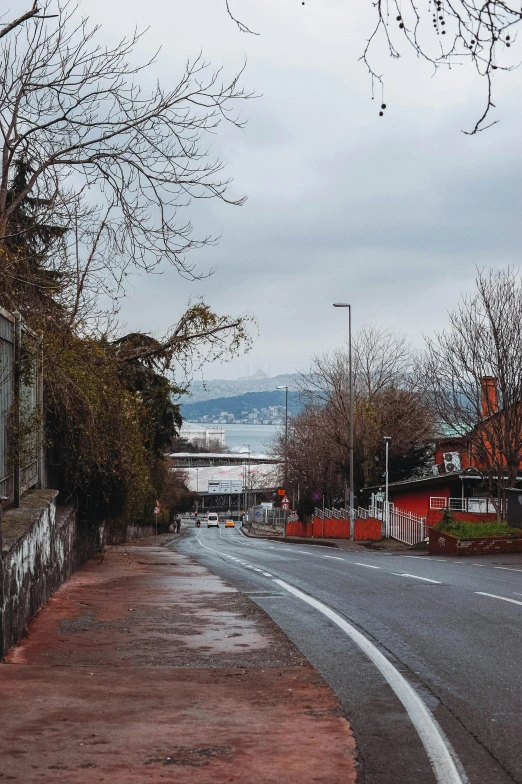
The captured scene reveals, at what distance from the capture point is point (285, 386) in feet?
248

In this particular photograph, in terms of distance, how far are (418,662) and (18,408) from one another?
18.4 feet

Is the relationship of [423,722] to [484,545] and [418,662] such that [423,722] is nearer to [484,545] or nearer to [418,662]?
[418,662]

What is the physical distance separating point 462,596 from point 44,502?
6158mm

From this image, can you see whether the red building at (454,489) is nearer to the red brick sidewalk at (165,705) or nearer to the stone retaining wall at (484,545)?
the stone retaining wall at (484,545)

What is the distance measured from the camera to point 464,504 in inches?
1967

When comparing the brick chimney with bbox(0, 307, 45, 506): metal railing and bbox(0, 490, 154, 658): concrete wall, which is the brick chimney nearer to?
bbox(0, 490, 154, 658): concrete wall

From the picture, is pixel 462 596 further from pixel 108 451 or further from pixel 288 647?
pixel 108 451

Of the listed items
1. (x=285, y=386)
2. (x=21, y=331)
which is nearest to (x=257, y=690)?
(x=21, y=331)

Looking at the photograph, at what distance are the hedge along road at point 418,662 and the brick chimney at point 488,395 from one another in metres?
20.9

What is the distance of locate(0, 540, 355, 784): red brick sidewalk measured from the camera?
17.1 feet

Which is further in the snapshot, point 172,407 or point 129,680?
point 172,407

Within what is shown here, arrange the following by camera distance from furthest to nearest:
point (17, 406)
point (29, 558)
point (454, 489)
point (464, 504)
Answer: point (454, 489) < point (464, 504) < point (17, 406) < point (29, 558)

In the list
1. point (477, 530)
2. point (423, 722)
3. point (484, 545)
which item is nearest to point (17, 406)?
point (423, 722)

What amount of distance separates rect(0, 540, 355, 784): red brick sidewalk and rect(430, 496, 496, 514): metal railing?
37.6 meters
